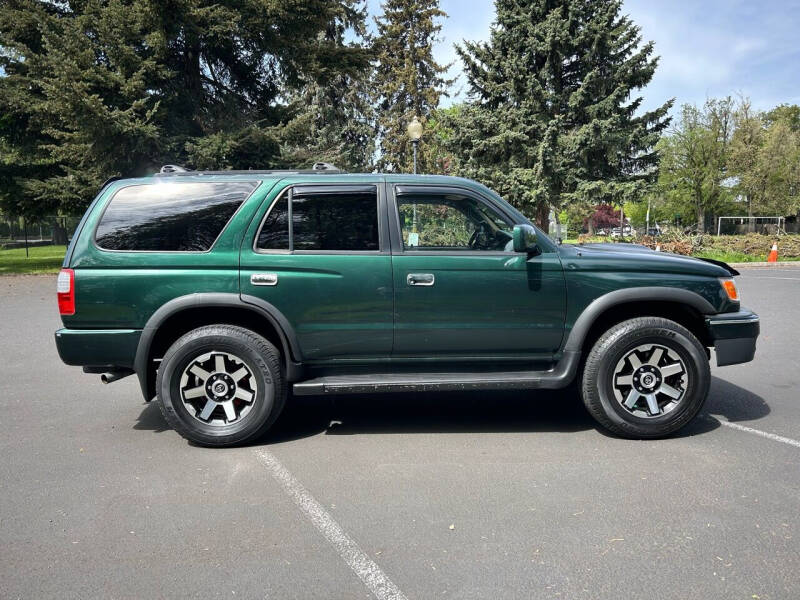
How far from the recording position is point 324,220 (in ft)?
14.4

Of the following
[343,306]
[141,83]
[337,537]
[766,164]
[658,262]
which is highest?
[141,83]

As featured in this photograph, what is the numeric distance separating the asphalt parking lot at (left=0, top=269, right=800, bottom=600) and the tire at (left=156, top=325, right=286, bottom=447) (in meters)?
0.17

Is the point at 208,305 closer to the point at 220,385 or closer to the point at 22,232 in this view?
the point at 220,385

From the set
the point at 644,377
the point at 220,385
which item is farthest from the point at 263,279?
the point at 644,377

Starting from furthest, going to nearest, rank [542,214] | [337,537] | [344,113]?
[344,113] → [542,214] → [337,537]

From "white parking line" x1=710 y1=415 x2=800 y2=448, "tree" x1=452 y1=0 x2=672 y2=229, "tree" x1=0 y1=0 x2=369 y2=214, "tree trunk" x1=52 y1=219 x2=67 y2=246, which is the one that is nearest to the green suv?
"white parking line" x1=710 y1=415 x2=800 y2=448

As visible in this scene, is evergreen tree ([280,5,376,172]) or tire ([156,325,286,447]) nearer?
tire ([156,325,286,447])

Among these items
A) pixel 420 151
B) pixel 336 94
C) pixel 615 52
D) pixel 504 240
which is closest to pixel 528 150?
pixel 615 52

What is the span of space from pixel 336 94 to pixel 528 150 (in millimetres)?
19464

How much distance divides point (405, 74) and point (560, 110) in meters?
15.2

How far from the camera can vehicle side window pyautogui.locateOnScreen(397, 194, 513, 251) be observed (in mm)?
4441

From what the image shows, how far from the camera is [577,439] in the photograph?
14.4 feet

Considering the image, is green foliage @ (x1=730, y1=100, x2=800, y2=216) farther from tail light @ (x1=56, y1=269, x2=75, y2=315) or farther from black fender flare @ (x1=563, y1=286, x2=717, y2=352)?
tail light @ (x1=56, y1=269, x2=75, y2=315)

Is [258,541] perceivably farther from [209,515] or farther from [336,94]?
[336,94]
